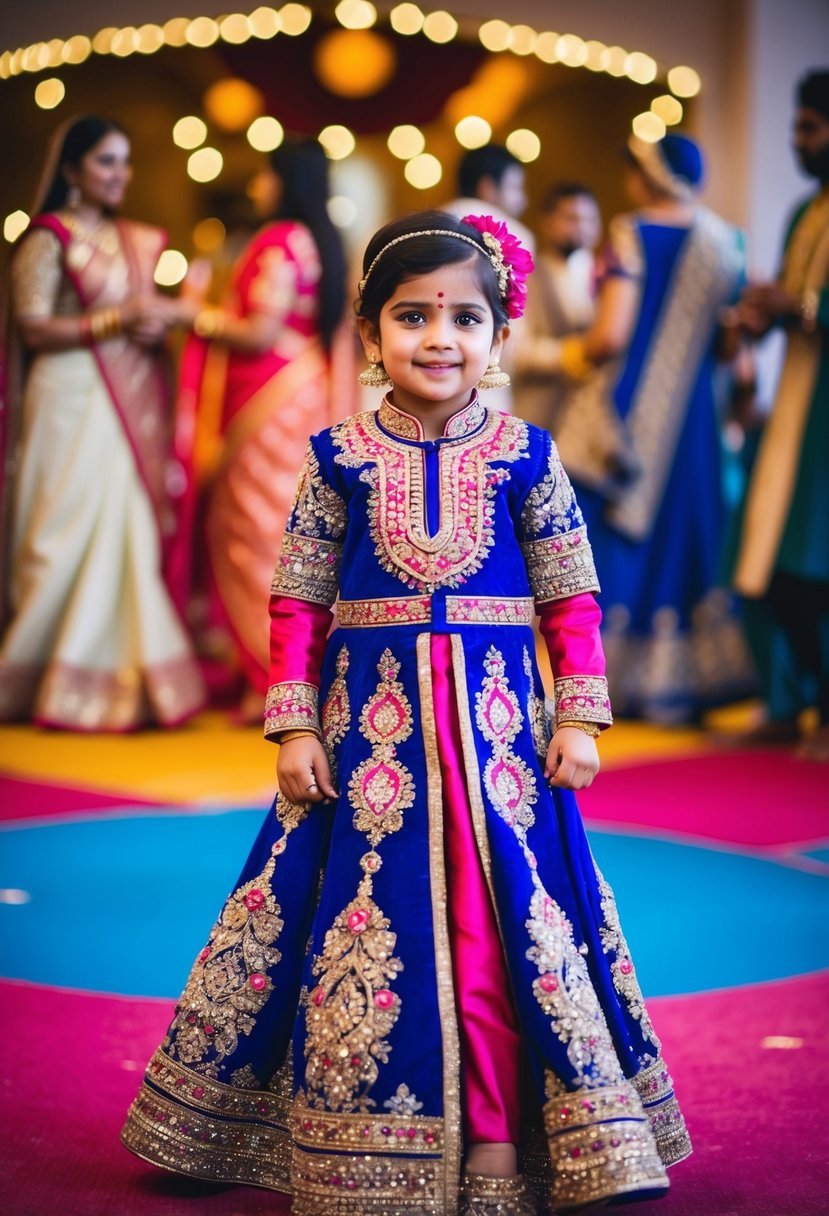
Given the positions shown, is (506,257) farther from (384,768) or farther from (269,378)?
(269,378)

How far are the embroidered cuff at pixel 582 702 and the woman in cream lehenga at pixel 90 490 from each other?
323 centimetres

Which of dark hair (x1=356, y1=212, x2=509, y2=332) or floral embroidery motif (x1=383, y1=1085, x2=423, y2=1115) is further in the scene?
dark hair (x1=356, y1=212, x2=509, y2=332)

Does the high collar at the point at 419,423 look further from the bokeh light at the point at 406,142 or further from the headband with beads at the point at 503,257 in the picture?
the bokeh light at the point at 406,142

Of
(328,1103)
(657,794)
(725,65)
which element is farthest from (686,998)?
(725,65)

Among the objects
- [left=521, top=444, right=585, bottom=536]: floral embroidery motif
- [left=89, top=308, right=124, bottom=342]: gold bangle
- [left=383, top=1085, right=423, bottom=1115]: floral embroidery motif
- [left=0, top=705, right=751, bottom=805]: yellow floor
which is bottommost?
[left=0, top=705, right=751, bottom=805]: yellow floor

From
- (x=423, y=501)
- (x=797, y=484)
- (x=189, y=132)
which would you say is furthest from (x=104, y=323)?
Result: (x=189, y=132)

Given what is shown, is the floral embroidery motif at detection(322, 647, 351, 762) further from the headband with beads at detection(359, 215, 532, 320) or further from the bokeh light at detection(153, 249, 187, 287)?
the bokeh light at detection(153, 249, 187, 287)

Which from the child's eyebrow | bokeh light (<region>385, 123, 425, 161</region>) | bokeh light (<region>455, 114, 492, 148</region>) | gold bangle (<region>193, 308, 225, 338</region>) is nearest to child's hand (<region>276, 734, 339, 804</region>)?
the child's eyebrow

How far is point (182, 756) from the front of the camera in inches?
170

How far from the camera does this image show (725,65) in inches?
271

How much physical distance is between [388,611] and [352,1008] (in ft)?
1.29

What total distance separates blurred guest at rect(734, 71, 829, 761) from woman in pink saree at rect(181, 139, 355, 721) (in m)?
1.31

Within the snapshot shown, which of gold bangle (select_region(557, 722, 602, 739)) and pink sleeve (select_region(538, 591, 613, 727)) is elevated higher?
pink sleeve (select_region(538, 591, 613, 727))

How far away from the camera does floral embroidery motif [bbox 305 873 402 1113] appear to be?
1.49 meters
